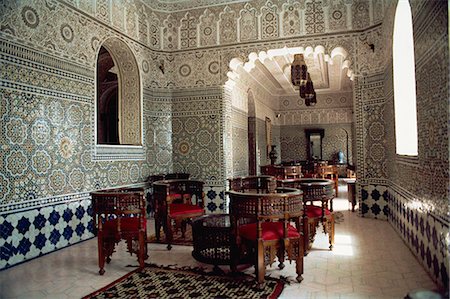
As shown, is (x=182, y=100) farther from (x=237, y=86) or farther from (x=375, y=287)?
(x=375, y=287)

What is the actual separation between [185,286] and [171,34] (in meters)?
5.55

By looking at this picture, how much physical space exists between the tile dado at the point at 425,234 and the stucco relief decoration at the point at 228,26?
4156 millimetres

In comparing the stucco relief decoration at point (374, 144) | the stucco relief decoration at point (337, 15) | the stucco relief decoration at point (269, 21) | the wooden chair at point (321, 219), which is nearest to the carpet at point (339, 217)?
the stucco relief decoration at point (374, 144)

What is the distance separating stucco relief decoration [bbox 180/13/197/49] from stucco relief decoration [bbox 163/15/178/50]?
0.13m

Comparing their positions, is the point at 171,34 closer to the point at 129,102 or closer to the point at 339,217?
the point at 129,102

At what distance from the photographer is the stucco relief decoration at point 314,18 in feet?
21.6

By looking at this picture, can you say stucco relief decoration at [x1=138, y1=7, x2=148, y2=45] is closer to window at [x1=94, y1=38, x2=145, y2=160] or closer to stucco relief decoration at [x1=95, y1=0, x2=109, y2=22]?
window at [x1=94, y1=38, x2=145, y2=160]

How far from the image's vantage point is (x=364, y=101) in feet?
20.9

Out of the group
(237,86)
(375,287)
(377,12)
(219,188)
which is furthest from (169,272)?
(237,86)

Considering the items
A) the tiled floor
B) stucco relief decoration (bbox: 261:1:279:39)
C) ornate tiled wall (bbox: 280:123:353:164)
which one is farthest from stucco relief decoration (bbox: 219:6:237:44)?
ornate tiled wall (bbox: 280:123:353:164)

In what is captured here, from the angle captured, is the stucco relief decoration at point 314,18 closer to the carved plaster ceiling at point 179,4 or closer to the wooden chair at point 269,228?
the carved plaster ceiling at point 179,4

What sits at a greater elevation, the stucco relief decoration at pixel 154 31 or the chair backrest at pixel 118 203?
the stucco relief decoration at pixel 154 31

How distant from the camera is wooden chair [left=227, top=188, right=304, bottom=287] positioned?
3.13 metres

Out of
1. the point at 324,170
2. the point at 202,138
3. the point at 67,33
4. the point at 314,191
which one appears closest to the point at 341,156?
the point at 324,170
